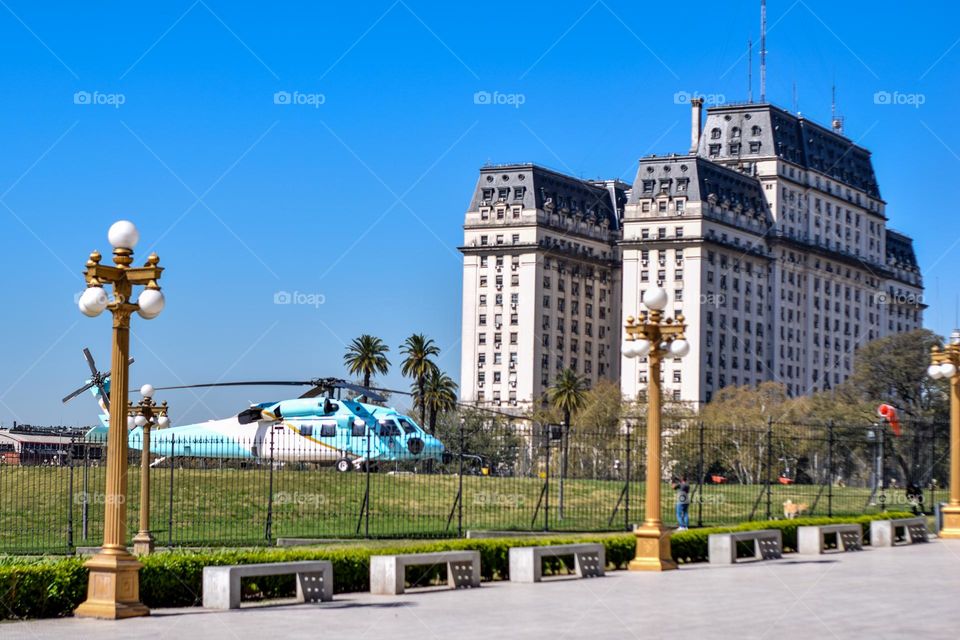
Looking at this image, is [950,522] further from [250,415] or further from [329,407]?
[250,415]

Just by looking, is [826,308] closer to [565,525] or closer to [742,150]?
[742,150]

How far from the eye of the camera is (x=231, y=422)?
69438 millimetres

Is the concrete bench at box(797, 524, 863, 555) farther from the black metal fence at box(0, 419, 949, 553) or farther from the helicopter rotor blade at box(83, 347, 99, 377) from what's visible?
the helicopter rotor blade at box(83, 347, 99, 377)

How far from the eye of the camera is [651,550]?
2658 cm

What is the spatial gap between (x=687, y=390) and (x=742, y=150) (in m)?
26.6

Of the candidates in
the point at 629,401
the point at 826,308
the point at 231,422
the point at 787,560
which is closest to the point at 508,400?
the point at 629,401

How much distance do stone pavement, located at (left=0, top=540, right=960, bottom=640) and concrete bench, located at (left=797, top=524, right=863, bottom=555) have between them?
5.60 m

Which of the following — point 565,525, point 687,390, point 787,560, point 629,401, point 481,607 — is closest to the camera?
point 481,607

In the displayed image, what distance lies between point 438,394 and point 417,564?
89.8 metres

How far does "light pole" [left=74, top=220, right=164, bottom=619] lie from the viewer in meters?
18.1

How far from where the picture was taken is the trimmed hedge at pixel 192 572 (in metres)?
18.0

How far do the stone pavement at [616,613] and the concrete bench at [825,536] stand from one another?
221 inches

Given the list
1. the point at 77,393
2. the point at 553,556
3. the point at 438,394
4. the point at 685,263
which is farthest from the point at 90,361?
the point at 685,263

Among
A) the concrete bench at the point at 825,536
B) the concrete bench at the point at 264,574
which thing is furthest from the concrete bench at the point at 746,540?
the concrete bench at the point at 264,574
